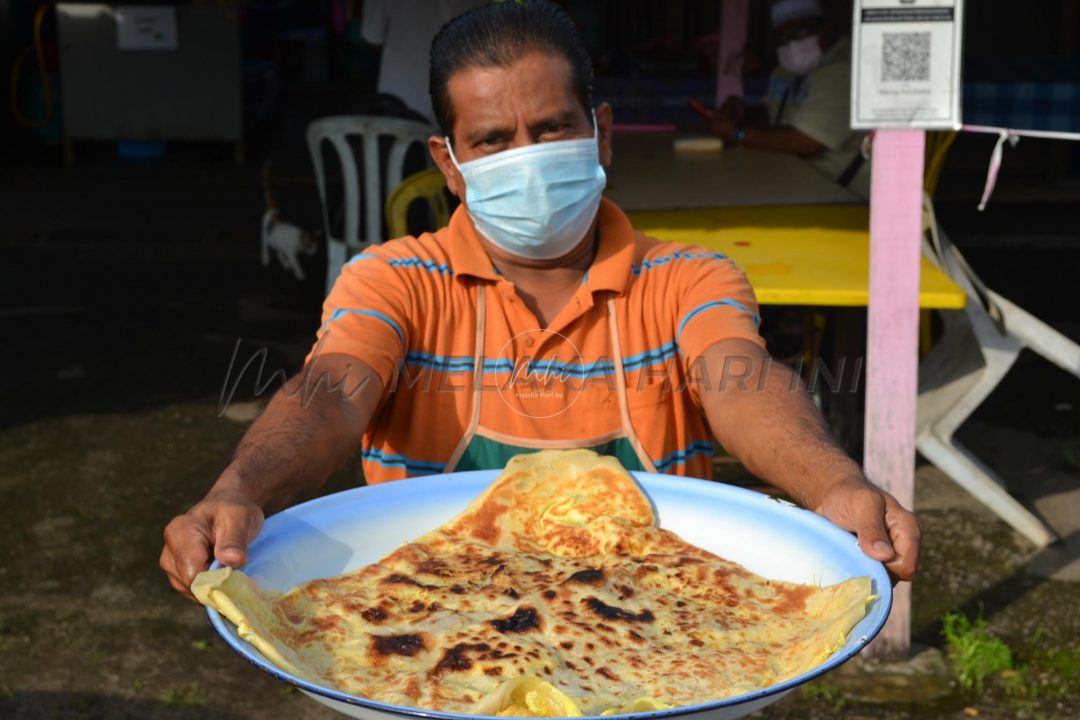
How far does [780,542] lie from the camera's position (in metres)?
1.80

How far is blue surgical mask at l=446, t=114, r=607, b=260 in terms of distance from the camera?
216cm

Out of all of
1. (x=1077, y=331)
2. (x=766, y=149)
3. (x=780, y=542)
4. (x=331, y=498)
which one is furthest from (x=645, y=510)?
(x=1077, y=331)

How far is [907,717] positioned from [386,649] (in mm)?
2401

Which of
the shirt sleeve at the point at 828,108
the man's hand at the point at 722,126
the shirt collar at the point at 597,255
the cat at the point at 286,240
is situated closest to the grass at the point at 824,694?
the shirt collar at the point at 597,255

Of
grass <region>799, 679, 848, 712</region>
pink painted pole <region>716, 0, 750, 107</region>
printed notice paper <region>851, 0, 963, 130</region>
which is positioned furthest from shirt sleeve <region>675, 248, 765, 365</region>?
pink painted pole <region>716, 0, 750, 107</region>

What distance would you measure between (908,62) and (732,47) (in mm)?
4220

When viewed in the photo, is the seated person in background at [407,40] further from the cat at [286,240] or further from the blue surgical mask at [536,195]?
the blue surgical mask at [536,195]

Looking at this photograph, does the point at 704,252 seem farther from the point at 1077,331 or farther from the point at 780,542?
the point at 1077,331

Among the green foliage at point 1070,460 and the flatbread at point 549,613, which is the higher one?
the flatbread at point 549,613

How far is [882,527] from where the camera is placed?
1.67 metres

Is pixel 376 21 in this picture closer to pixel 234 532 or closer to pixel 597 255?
pixel 597 255

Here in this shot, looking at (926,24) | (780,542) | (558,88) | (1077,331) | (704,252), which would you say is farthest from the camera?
(1077,331)

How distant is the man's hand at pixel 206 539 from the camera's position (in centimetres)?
159

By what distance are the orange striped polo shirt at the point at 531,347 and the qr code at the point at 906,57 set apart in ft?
4.82
